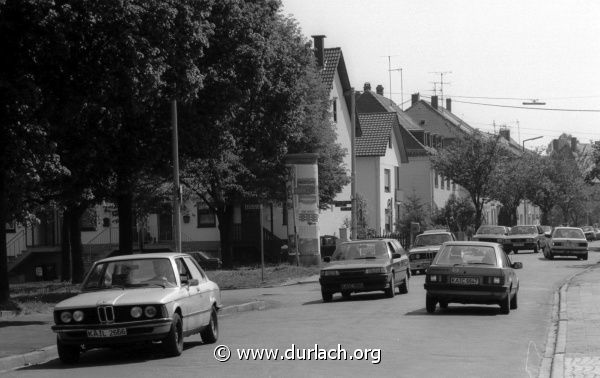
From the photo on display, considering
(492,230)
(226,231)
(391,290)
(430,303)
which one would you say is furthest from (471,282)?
(492,230)

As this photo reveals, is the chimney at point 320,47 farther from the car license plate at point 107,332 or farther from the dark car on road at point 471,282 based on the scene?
the car license plate at point 107,332

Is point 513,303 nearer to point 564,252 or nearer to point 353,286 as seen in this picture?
point 353,286

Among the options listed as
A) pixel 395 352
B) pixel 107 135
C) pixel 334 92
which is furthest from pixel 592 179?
pixel 395 352

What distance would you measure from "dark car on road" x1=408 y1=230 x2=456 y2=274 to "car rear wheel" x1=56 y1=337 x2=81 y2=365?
2523cm

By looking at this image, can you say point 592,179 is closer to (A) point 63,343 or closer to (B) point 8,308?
(B) point 8,308

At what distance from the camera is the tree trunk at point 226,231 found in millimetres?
48812

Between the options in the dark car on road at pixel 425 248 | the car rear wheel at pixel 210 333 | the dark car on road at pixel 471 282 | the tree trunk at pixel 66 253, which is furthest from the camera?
the tree trunk at pixel 66 253

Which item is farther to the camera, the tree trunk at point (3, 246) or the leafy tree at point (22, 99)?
the tree trunk at point (3, 246)

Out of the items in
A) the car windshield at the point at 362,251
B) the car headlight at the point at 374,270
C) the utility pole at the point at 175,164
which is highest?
the utility pole at the point at 175,164

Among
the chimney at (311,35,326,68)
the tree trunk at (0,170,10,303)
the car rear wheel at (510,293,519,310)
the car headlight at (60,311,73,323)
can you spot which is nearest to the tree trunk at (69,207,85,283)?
the tree trunk at (0,170,10,303)

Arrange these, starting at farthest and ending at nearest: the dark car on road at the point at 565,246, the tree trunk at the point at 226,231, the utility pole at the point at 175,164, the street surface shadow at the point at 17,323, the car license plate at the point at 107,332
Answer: the dark car on road at the point at 565,246, the tree trunk at the point at 226,231, the utility pole at the point at 175,164, the street surface shadow at the point at 17,323, the car license plate at the point at 107,332

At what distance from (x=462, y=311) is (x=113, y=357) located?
9.04 m

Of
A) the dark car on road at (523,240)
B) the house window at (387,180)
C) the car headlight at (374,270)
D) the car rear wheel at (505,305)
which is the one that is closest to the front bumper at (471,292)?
the car rear wheel at (505,305)

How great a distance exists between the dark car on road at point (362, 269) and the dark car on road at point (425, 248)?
11.1 metres
